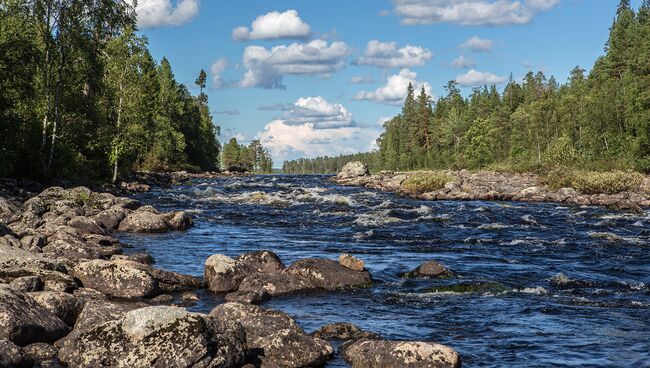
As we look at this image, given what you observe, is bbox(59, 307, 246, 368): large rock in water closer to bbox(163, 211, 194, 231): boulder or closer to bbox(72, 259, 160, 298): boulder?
bbox(72, 259, 160, 298): boulder

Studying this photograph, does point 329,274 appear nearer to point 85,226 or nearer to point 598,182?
point 85,226

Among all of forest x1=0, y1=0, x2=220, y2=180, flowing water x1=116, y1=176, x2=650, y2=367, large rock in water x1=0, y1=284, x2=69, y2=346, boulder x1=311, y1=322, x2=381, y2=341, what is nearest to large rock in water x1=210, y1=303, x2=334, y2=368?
flowing water x1=116, y1=176, x2=650, y2=367

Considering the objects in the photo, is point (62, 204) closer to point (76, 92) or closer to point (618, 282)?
point (76, 92)

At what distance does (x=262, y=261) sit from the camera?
1697cm

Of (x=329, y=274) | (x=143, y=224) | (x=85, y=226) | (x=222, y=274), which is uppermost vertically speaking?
(x=85, y=226)

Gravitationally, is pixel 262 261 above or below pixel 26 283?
below

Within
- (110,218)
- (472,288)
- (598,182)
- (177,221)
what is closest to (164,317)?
(472,288)

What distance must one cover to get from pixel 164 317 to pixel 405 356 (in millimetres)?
3794

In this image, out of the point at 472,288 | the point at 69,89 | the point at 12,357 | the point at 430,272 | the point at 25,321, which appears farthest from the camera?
the point at 69,89

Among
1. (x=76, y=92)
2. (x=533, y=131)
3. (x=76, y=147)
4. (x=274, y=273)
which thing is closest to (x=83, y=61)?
(x=76, y=92)

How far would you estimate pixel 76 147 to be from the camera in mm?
48469

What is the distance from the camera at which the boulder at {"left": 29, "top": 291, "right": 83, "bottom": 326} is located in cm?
1137

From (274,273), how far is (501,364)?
7.18 meters

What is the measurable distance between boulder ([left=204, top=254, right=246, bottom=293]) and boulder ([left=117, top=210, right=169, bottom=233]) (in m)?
11.0
